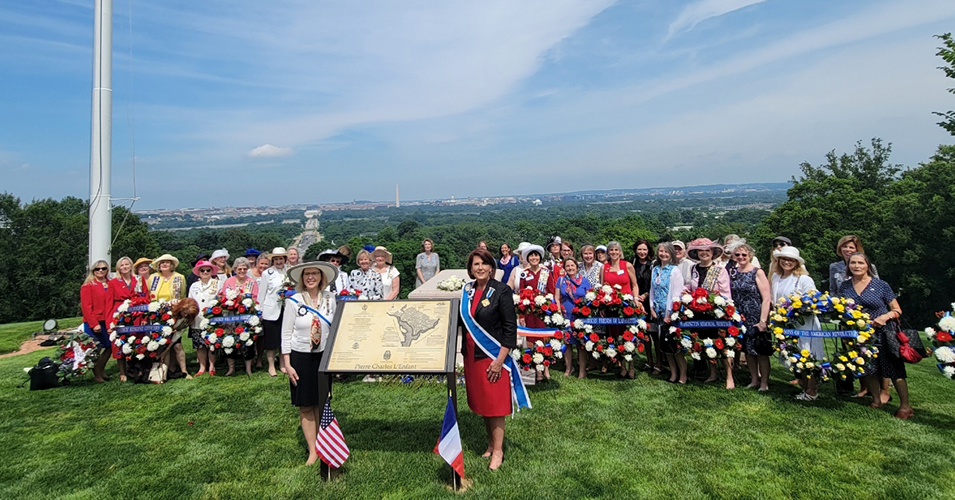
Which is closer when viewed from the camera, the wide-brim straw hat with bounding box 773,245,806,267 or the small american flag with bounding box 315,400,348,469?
the small american flag with bounding box 315,400,348,469

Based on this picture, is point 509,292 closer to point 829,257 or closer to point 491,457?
point 491,457

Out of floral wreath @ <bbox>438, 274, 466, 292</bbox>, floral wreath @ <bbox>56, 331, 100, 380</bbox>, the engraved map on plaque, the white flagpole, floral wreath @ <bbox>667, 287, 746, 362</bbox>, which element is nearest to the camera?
the engraved map on plaque

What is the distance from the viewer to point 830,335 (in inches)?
254

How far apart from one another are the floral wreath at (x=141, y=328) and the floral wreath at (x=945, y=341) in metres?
10.5

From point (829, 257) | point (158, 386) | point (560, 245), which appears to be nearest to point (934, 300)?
point (829, 257)

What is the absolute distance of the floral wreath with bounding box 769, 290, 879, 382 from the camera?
20.4ft

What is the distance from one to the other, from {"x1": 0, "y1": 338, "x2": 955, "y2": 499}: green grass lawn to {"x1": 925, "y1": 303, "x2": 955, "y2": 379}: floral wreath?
781mm

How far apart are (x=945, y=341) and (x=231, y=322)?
393 inches

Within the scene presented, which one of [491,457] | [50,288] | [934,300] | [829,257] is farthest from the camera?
[50,288]

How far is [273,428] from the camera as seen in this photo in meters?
6.43

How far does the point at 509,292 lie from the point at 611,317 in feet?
11.6

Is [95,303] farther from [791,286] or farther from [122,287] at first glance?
[791,286]

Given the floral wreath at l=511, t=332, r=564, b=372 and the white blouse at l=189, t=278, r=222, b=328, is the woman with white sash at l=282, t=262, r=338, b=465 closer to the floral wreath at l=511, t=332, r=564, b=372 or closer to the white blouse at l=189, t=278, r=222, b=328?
the floral wreath at l=511, t=332, r=564, b=372

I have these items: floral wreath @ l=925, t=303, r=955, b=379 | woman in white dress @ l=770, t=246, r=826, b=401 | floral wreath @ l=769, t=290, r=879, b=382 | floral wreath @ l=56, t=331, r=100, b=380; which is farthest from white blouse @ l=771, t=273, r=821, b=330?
floral wreath @ l=56, t=331, r=100, b=380
